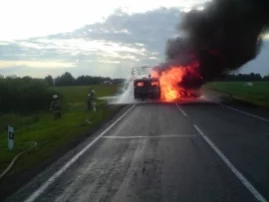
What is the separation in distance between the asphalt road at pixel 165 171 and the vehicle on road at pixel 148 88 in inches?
1186

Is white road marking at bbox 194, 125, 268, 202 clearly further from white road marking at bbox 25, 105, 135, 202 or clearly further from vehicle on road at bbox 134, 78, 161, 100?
vehicle on road at bbox 134, 78, 161, 100

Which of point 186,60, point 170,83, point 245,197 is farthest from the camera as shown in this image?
point 170,83

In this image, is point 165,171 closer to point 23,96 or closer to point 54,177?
point 54,177

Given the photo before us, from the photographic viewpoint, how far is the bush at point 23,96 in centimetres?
5647

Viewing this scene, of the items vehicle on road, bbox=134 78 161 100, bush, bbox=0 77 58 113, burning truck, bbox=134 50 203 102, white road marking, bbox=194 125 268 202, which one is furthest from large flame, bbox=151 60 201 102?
white road marking, bbox=194 125 268 202

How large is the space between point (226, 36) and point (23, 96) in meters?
28.4

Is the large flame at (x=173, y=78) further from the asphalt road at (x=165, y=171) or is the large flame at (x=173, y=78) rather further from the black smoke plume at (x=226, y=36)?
the asphalt road at (x=165, y=171)

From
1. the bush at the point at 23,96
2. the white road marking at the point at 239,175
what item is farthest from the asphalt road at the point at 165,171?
the bush at the point at 23,96

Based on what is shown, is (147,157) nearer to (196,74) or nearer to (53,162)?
(53,162)

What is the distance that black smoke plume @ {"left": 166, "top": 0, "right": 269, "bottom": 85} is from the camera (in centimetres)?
3550

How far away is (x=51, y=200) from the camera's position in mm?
7605

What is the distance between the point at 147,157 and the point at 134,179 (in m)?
2.89

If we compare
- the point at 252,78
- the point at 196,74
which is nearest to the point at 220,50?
the point at 196,74

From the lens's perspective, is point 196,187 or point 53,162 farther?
point 53,162
